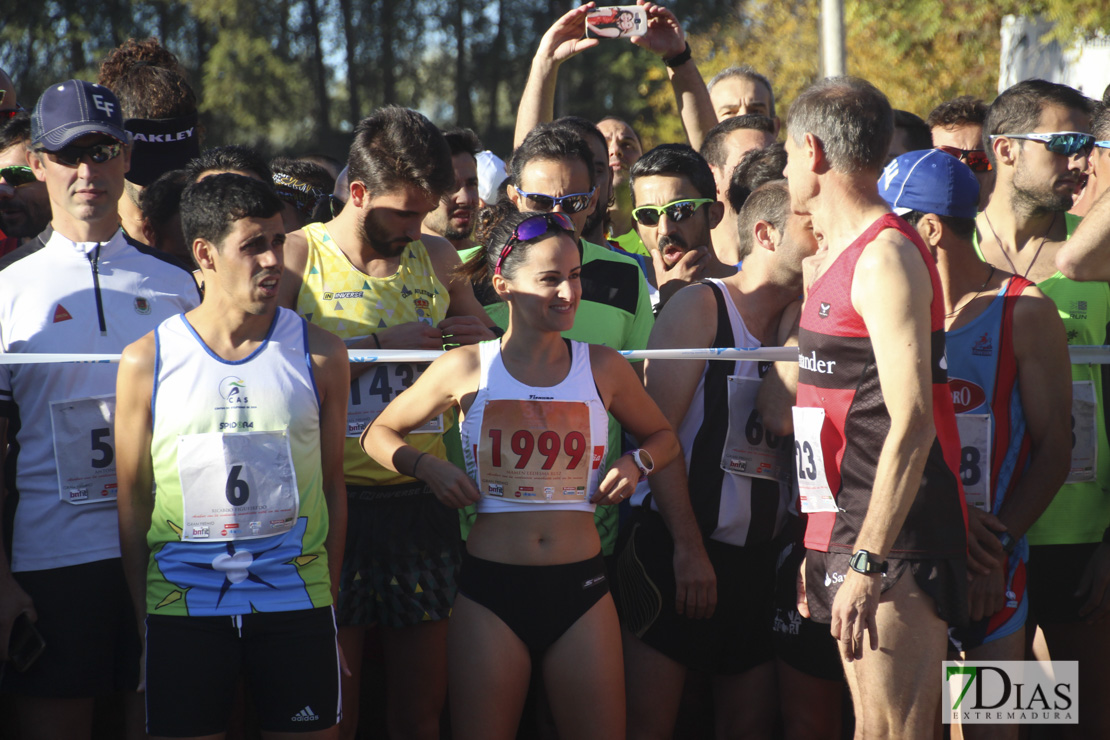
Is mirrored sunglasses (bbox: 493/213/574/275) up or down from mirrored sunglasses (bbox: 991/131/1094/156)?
down

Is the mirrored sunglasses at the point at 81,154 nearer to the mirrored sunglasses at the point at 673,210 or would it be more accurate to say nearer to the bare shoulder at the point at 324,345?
the bare shoulder at the point at 324,345

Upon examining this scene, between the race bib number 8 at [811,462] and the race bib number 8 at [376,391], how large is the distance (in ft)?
4.78

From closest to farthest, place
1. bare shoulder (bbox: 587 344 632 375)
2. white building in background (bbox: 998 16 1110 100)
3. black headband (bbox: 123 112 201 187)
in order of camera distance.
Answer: bare shoulder (bbox: 587 344 632 375), black headband (bbox: 123 112 201 187), white building in background (bbox: 998 16 1110 100)

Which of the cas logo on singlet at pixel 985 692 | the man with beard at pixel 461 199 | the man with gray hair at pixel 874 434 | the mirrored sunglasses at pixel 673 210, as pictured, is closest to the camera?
the man with gray hair at pixel 874 434

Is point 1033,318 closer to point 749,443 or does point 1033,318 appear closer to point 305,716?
point 749,443

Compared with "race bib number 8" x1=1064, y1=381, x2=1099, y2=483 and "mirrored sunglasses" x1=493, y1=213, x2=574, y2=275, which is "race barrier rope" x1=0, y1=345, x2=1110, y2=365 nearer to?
"race bib number 8" x1=1064, y1=381, x2=1099, y2=483

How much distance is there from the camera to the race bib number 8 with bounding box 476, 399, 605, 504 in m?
3.39

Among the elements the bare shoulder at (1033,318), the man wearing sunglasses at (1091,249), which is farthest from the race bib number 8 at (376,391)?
the man wearing sunglasses at (1091,249)

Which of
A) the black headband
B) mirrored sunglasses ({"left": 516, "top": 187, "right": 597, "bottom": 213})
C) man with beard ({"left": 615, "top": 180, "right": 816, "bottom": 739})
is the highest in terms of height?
the black headband

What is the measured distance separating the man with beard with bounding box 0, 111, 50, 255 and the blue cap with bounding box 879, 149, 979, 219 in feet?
12.6

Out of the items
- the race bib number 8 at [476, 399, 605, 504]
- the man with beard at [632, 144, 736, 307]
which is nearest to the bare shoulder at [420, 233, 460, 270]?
the man with beard at [632, 144, 736, 307]

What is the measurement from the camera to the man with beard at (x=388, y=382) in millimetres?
3908

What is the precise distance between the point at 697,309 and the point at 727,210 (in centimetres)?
201

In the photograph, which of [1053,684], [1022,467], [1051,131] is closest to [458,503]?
[1022,467]
